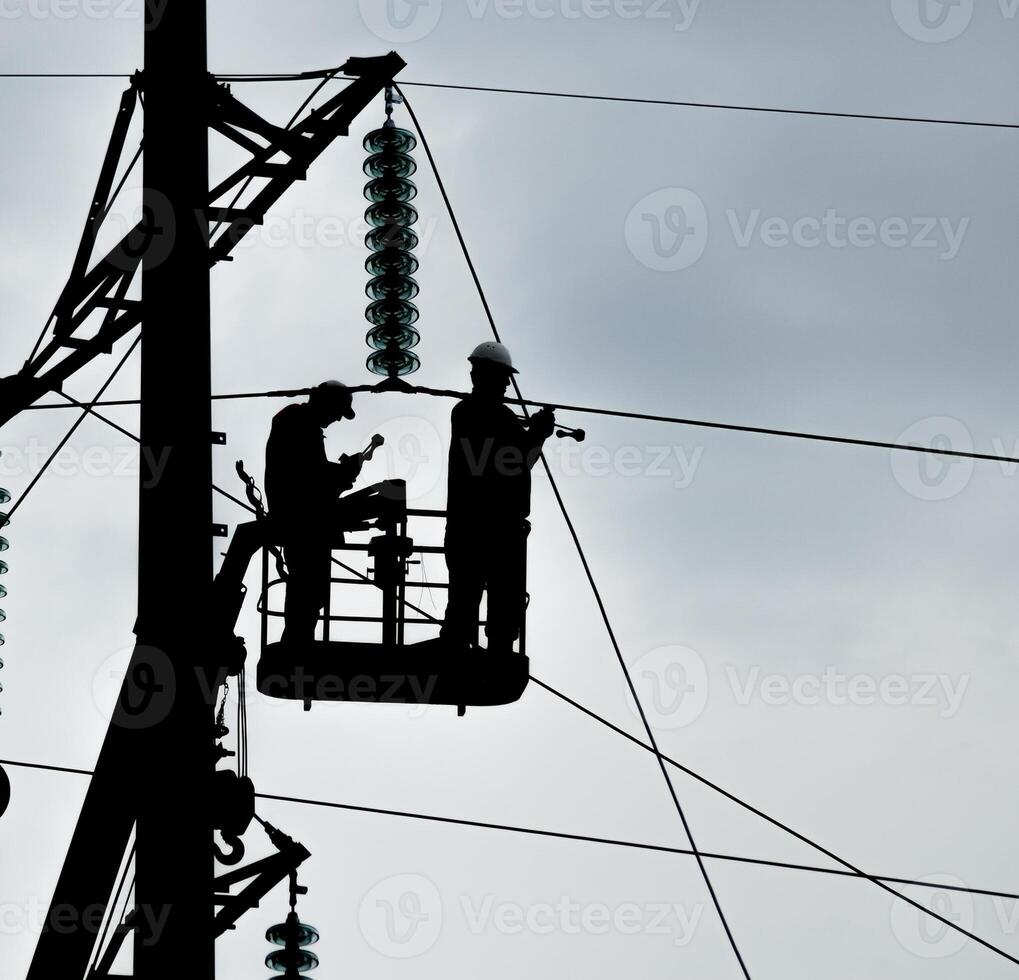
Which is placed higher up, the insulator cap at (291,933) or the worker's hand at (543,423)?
the worker's hand at (543,423)

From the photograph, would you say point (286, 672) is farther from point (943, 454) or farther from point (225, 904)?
point (943, 454)

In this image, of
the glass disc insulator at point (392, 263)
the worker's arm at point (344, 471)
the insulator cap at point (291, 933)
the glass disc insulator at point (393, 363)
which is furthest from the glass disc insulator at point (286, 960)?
the glass disc insulator at point (392, 263)

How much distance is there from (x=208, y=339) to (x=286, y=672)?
1.97 meters

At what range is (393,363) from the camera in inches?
446

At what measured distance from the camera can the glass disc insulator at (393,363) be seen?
1129cm

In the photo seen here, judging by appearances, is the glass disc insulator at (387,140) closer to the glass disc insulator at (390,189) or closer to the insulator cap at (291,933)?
the glass disc insulator at (390,189)

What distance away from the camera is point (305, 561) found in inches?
417

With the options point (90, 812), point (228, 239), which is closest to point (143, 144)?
point (228, 239)

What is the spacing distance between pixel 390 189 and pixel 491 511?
7.95 feet

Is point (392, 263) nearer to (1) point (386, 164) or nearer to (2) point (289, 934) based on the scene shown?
(1) point (386, 164)

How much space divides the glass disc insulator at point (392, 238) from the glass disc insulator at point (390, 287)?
0.20m

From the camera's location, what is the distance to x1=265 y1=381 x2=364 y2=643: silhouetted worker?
1052cm

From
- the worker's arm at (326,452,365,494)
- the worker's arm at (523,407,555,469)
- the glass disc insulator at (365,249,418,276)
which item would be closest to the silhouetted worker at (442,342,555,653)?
the worker's arm at (523,407,555,469)

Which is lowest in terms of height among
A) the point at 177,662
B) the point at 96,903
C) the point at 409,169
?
the point at 96,903
